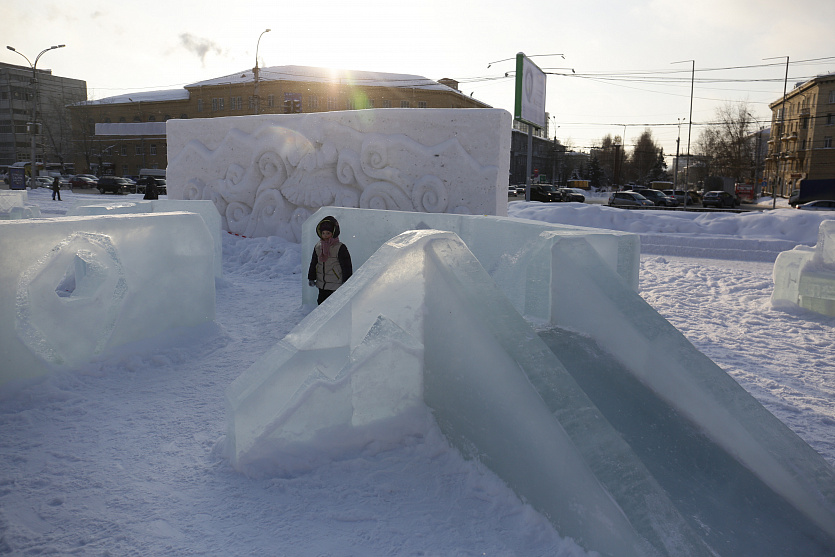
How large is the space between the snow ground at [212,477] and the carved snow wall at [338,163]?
16.0ft

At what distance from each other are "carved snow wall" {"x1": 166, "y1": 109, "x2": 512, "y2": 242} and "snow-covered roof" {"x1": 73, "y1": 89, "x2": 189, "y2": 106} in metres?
42.0

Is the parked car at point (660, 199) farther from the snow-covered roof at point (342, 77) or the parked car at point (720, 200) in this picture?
the snow-covered roof at point (342, 77)

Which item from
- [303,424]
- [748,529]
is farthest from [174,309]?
[748,529]

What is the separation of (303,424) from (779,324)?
624 centimetres

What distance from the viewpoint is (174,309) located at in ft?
17.8

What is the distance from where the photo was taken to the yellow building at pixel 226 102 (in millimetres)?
44500

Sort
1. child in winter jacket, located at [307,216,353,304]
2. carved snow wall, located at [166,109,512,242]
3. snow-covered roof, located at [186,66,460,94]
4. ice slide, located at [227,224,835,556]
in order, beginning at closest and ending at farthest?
ice slide, located at [227,224,835,556] < child in winter jacket, located at [307,216,353,304] < carved snow wall, located at [166,109,512,242] < snow-covered roof, located at [186,66,460,94]

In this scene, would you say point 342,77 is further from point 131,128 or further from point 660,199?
point 660,199

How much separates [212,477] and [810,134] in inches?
2299

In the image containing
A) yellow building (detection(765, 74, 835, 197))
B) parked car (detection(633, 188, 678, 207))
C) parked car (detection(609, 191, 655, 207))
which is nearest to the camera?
parked car (detection(609, 191, 655, 207))

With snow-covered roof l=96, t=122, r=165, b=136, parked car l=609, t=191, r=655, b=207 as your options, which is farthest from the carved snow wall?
snow-covered roof l=96, t=122, r=165, b=136

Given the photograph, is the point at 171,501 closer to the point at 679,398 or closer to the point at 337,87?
the point at 679,398

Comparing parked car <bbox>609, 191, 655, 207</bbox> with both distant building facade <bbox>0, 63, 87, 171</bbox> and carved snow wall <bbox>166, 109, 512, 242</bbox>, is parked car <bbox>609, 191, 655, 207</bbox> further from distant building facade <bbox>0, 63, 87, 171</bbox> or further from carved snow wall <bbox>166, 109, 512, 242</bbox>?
distant building facade <bbox>0, 63, 87, 171</bbox>

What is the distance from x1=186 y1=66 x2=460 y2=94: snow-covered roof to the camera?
1719 inches
